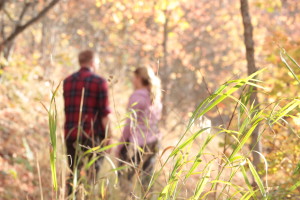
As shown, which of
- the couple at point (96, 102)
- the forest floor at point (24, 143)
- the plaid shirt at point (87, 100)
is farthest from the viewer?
the forest floor at point (24, 143)

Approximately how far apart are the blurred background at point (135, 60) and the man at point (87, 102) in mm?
285

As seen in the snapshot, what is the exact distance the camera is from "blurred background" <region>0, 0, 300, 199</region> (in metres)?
3.28

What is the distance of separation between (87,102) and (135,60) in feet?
54.4

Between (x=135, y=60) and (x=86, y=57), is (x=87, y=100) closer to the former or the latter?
(x=86, y=57)

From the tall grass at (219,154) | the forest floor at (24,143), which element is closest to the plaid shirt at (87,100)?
the forest floor at (24,143)

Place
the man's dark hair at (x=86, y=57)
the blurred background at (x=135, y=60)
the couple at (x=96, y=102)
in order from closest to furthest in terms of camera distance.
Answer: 1. the blurred background at (x=135, y=60)
2. the couple at (x=96, y=102)
3. the man's dark hair at (x=86, y=57)

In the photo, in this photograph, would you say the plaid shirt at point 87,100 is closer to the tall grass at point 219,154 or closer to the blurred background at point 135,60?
the blurred background at point 135,60

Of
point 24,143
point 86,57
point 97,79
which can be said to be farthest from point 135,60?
point 97,79

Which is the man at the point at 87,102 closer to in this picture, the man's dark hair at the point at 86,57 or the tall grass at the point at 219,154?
the man's dark hair at the point at 86,57

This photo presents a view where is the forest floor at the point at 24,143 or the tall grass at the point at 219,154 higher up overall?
the tall grass at the point at 219,154

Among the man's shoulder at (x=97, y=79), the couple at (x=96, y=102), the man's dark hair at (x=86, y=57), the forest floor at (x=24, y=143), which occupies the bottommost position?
the forest floor at (x=24, y=143)

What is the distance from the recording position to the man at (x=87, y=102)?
4.95 m

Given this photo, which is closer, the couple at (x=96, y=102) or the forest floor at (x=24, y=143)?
the couple at (x=96, y=102)

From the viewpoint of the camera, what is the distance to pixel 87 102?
4.94 meters
